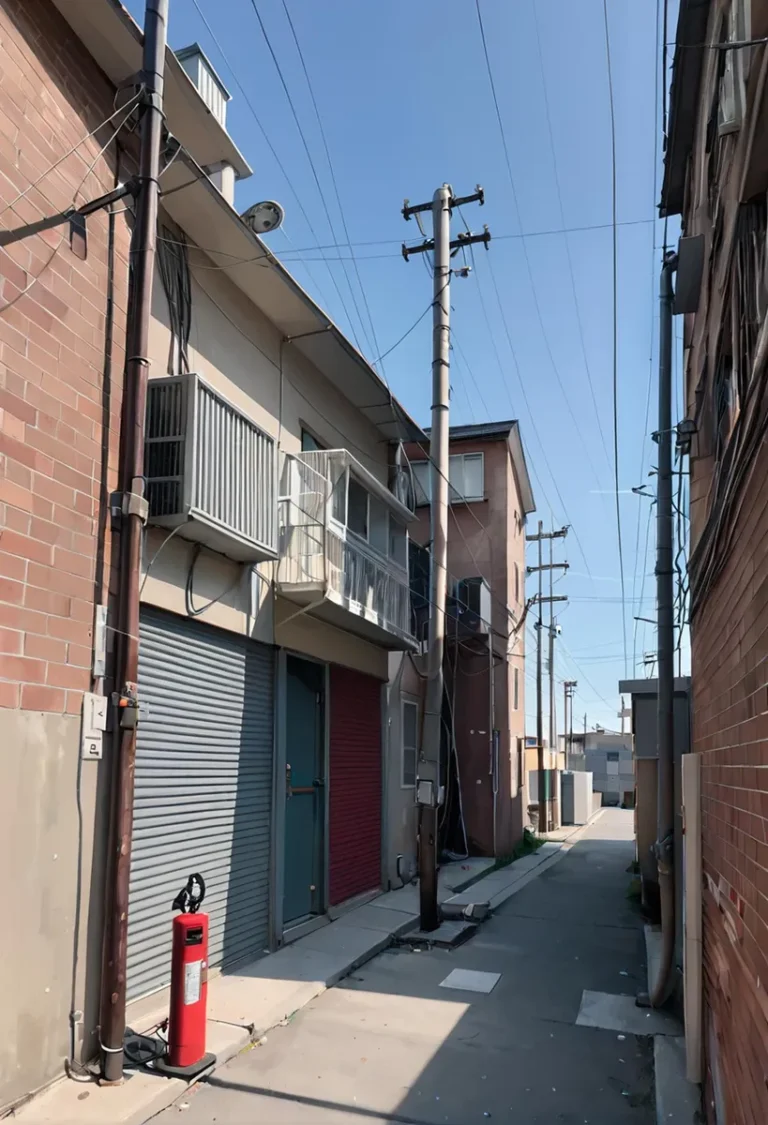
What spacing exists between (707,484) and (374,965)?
595 cm

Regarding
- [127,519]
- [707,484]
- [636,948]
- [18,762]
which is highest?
[707,484]

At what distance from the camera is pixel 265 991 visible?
7438mm

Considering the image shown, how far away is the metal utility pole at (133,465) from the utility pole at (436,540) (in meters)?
5.26

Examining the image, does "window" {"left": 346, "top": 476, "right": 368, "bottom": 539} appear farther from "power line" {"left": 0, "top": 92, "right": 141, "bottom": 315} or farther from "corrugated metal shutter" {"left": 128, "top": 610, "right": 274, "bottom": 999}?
"power line" {"left": 0, "top": 92, "right": 141, "bottom": 315}

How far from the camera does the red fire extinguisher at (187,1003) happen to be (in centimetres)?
561

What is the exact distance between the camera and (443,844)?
1758 centimetres

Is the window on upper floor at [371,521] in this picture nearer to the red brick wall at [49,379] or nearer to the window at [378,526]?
the window at [378,526]

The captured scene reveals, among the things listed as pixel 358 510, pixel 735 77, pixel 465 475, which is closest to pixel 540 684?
pixel 465 475

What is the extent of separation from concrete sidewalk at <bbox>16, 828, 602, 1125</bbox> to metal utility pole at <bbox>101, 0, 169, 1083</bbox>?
0.92 metres

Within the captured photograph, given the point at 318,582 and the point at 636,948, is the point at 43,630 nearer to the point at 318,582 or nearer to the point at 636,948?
the point at 318,582

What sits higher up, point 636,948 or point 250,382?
point 250,382

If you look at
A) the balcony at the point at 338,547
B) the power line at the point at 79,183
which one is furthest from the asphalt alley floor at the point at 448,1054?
the power line at the point at 79,183

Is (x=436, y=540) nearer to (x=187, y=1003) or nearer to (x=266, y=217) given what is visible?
(x=266, y=217)

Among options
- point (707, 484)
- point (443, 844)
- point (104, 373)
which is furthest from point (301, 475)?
point (443, 844)
